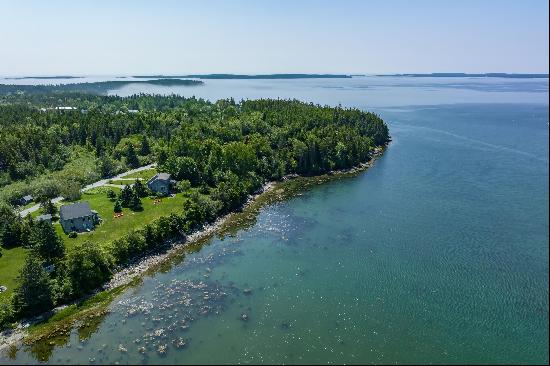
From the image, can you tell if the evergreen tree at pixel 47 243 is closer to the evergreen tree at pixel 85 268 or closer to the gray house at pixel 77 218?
the evergreen tree at pixel 85 268

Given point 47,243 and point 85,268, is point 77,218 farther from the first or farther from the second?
point 85,268

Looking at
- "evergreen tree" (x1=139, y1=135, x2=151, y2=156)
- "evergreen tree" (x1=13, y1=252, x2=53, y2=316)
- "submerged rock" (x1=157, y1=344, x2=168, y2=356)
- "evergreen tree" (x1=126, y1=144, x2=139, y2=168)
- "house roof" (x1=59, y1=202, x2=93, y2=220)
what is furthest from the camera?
"evergreen tree" (x1=139, y1=135, x2=151, y2=156)

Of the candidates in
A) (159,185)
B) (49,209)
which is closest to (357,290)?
(159,185)

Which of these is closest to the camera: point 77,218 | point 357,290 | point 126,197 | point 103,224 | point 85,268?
point 85,268

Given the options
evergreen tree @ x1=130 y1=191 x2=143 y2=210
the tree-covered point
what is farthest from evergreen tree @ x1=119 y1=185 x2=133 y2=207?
the tree-covered point

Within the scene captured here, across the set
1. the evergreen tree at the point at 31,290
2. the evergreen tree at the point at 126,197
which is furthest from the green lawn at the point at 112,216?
the evergreen tree at the point at 31,290

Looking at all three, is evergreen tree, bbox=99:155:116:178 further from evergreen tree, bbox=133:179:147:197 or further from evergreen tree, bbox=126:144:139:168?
evergreen tree, bbox=133:179:147:197

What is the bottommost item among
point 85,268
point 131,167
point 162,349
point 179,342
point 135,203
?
point 162,349

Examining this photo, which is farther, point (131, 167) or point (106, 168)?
point (131, 167)
